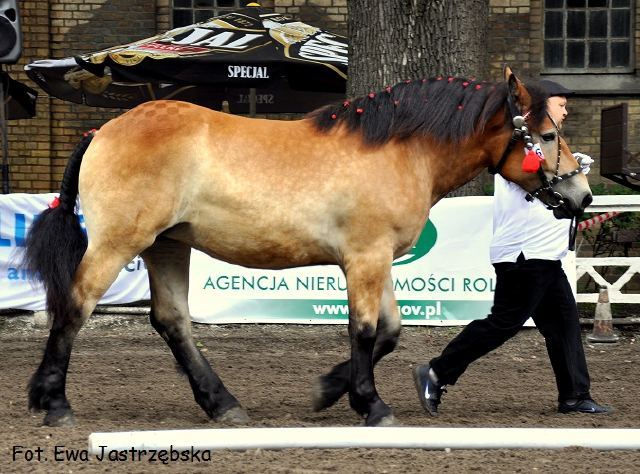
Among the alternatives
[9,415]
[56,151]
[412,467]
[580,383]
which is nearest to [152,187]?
[9,415]

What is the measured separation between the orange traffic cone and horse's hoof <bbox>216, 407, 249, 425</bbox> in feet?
16.4

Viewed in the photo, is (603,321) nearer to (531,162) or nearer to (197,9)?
(531,162)

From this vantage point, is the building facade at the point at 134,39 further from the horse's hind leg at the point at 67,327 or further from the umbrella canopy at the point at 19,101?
the horse's hind leg at the point at 67,327

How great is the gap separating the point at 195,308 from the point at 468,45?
3.52 meters

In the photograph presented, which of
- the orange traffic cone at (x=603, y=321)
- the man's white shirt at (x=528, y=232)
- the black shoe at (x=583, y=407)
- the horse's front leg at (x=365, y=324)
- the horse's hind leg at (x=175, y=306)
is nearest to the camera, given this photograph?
the horse's front leg at (x=365, y=324)

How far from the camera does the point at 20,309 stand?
11.1 m

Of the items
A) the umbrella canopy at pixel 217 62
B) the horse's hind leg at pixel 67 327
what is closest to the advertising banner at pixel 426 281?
Result: the umbrella canopy at pixel 217 62

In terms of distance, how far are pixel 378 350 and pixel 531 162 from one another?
1.36 metres

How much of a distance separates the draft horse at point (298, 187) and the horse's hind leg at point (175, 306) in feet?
0.55

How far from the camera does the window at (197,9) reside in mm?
15852

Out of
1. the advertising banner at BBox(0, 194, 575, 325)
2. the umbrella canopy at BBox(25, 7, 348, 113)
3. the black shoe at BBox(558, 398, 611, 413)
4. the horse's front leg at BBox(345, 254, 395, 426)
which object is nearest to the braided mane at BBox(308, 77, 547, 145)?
the horse's front leg at BBox(345, 254, 395, 426)

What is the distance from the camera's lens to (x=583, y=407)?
6.84m

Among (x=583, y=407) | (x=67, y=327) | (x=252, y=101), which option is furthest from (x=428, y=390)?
(x=252, y=101)

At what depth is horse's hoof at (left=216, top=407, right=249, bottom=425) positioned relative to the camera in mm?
6328
